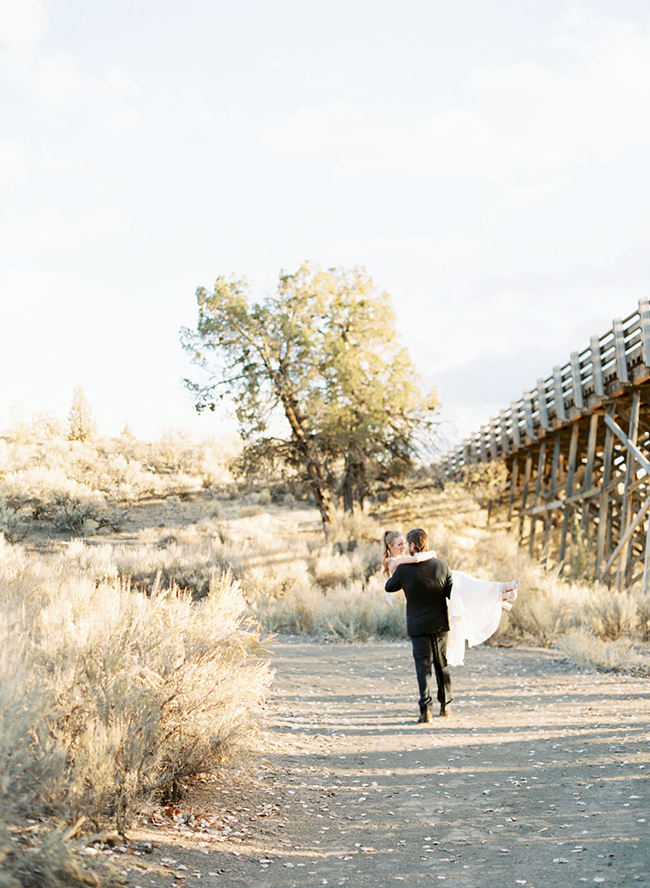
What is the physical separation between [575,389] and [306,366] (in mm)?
Result: 7354

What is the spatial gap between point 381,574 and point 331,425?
5193 mm

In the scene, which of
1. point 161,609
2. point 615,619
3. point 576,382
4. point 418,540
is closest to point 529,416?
point 576,382

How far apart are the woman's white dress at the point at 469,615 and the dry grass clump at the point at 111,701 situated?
7.25 ft

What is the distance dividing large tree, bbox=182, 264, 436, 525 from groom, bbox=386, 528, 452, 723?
13.9 metres

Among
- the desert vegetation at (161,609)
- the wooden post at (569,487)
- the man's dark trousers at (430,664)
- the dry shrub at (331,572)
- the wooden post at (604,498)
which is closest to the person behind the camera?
the desert vegetation at (161,609)

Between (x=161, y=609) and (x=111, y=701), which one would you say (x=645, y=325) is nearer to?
(x=161, y=609)

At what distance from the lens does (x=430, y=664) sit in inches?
298

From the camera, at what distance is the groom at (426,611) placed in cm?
755

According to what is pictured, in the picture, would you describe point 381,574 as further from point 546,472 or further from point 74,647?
point 74,647

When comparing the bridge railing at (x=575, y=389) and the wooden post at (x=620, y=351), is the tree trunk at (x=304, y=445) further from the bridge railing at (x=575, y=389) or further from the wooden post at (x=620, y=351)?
the wooden post at (x=620, y=351)

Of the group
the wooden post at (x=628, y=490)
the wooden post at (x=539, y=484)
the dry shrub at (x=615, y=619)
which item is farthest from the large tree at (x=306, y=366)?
the dry shrub at (x=615, y=619)

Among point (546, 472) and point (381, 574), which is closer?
point (381, 574)

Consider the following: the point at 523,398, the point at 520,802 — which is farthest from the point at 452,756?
the point at 523,398

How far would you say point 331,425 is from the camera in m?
21.3
